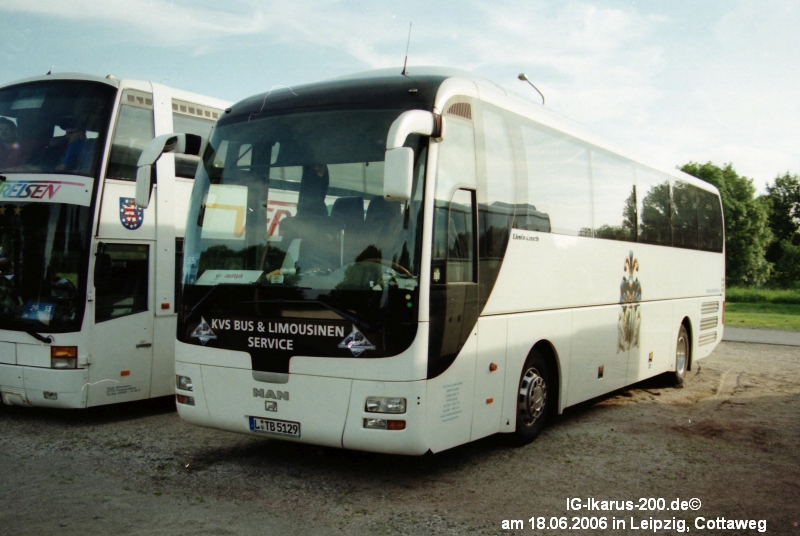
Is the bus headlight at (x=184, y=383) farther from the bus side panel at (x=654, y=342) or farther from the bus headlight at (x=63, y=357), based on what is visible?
the bus side panel at (x=654, y=342)

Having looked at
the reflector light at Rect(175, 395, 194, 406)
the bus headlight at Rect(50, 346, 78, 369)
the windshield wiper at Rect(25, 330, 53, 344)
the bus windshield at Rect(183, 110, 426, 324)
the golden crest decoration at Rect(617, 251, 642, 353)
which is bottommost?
the reflector light at Rect(175, 395, 194, 406)

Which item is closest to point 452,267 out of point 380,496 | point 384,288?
point 384,288

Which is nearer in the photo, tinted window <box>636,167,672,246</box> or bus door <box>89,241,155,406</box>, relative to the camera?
bus door <box>89,241,155,406</box>

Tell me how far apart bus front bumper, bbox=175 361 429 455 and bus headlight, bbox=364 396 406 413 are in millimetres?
26

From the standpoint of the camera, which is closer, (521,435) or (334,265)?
(334,265)

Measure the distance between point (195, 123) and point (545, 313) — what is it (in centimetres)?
543

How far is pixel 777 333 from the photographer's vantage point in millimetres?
25031

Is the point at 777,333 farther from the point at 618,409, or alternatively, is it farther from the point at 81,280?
the point at 81,280

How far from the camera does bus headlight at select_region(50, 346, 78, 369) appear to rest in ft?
28.8

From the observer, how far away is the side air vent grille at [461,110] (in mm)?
6871

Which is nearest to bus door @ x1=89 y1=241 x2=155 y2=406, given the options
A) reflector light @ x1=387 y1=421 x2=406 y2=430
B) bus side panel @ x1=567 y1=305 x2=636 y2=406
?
reflector light @ x1=387 y1=421 x2=406 y2=430

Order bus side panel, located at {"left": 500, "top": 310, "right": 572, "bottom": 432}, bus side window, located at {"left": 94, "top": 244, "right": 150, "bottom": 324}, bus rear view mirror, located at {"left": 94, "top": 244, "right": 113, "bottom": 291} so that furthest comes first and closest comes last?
bus side window, located at {"left": 94, "top": 244, "right": 150, "bottom": 324} < bus rear view mirror, located at {"left": 94, "top": 244, "right": 113, "bottom": 291} < bus side panel, located at {"left": 500, "top": 310, "right": 572, "bottom": 432}

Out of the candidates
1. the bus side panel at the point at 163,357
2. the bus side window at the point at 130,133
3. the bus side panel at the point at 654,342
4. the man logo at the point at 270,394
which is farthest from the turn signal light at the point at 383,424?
the bus side panel at the point at 654,342

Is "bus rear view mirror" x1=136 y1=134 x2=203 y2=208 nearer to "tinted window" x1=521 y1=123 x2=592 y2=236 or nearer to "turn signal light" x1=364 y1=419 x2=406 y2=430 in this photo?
"turn signal light" x1=364 y1=419 x2=406 y2=430
